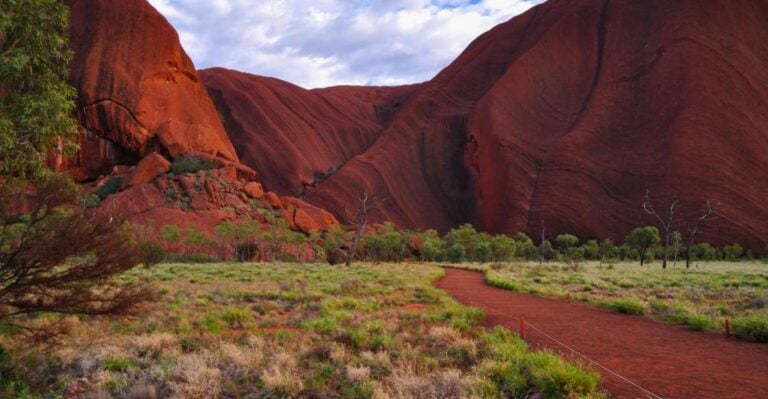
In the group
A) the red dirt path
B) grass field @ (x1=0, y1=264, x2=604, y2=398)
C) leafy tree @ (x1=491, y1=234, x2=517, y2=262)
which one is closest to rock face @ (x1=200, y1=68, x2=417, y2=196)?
leafy tree @ (x1=491, y1=234, x2=517, y2=262)

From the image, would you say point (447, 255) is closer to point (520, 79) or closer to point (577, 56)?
point (520, 79)

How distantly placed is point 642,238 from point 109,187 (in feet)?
237

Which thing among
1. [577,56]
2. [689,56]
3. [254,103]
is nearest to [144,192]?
[254,103]

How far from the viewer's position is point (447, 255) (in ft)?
217

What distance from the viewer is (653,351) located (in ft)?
28.3

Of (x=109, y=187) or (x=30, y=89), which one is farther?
(x=109, y=187)

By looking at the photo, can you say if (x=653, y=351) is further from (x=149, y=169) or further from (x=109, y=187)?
(x=109, y=187)

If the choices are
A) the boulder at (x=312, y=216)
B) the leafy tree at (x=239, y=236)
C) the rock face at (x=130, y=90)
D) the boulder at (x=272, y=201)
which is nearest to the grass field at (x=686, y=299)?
the leafy tree at (x=239, y=236)

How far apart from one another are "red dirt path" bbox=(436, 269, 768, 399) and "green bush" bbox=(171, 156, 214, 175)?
60.1m

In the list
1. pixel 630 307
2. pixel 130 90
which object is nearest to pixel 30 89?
pixel 630 307

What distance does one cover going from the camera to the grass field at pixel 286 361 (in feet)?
19.8

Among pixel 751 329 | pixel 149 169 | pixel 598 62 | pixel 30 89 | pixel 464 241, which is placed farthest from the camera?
pixel 598 62

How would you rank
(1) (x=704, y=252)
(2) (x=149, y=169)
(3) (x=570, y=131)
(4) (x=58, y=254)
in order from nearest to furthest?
(4) (x=58, y=254), (1) (x=704, y=252), (2) (x=149, y=169), (3) (x=570, y=131)

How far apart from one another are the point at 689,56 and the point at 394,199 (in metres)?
58.6
